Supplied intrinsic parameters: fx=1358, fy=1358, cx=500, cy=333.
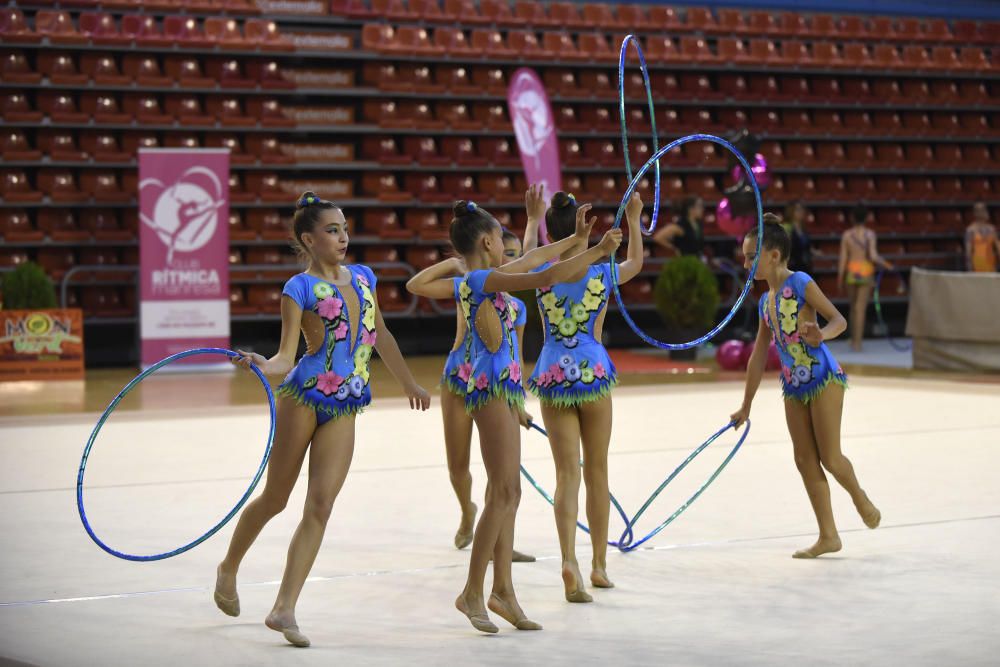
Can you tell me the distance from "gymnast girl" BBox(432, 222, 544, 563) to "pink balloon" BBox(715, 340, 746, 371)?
785 centimetres

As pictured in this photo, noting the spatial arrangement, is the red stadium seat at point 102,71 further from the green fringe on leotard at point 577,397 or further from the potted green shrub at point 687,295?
the green fringe on leotard at point 577,397

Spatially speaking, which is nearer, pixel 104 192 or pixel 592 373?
pixel 592 373

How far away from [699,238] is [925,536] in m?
9.56

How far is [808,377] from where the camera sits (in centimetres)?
570

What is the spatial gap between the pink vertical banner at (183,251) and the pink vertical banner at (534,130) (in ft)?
9.69

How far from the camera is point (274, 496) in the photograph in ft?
14.4

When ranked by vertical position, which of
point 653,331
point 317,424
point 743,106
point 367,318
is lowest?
point 653,331

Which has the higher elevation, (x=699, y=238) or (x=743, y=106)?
(x=743, y=106)

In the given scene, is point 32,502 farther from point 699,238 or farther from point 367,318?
point 699,238

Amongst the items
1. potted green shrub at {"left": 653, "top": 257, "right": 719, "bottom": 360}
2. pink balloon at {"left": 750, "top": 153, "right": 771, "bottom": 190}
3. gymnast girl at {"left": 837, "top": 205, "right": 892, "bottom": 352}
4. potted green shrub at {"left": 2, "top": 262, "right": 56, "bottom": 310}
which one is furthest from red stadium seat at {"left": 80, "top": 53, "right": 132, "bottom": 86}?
gymnast girl at {"left": 837, "top": 205, "right": 892, "bottom": 352}

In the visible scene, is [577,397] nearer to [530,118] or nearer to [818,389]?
[818,389]

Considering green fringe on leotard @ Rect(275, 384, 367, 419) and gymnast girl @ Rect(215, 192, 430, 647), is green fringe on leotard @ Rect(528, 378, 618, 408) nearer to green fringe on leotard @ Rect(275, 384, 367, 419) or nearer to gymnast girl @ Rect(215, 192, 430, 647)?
gymnast girl @ Rect(215, 192, 430, 647)

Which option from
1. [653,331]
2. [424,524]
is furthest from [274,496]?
[653,331]

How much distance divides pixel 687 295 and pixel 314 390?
10804mm
